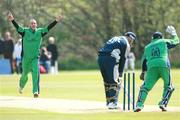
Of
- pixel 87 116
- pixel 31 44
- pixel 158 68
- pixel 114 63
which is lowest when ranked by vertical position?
pixel 87 116

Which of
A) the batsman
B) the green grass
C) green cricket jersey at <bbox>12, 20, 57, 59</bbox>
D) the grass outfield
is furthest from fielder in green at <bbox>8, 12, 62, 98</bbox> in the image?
the green grass

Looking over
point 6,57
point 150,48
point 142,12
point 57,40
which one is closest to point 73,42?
point 57,40

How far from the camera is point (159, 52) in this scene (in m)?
21.7

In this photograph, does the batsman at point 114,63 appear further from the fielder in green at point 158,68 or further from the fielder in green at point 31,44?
the fielder in green at point 31,44

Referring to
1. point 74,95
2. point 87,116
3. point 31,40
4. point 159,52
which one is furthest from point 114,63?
point 74,95

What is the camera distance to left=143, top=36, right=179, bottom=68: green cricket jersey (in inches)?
850

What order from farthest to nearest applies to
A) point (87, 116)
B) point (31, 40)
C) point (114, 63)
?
point (31, 40) < point (114, 63) < point (87, 116)

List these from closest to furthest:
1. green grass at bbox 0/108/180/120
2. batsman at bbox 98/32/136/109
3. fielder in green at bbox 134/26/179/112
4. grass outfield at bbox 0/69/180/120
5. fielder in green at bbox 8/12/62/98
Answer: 1. green grass at bbox 0/108/180/120
2. grass outfield at bbox 0/69/180/120
3. fielder in green at bbox 134/26/179/112
4. batsman at bbox 98/32/136/109
5. fielder in green at bbox 8/12/62/98

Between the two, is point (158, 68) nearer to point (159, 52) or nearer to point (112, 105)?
point (159, 52)

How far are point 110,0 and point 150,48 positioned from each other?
47.2m

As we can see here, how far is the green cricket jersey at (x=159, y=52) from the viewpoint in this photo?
2159 cm

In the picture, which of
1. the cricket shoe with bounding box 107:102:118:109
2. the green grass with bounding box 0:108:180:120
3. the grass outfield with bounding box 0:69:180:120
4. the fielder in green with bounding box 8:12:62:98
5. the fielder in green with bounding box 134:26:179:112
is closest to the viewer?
the green grass with bounding box 0:108:180:120

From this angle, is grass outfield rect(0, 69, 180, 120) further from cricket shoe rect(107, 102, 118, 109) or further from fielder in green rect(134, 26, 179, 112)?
cricket shoe rect(107, 102, 118, 109)

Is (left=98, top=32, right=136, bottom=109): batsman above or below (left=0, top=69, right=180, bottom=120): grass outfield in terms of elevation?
above
